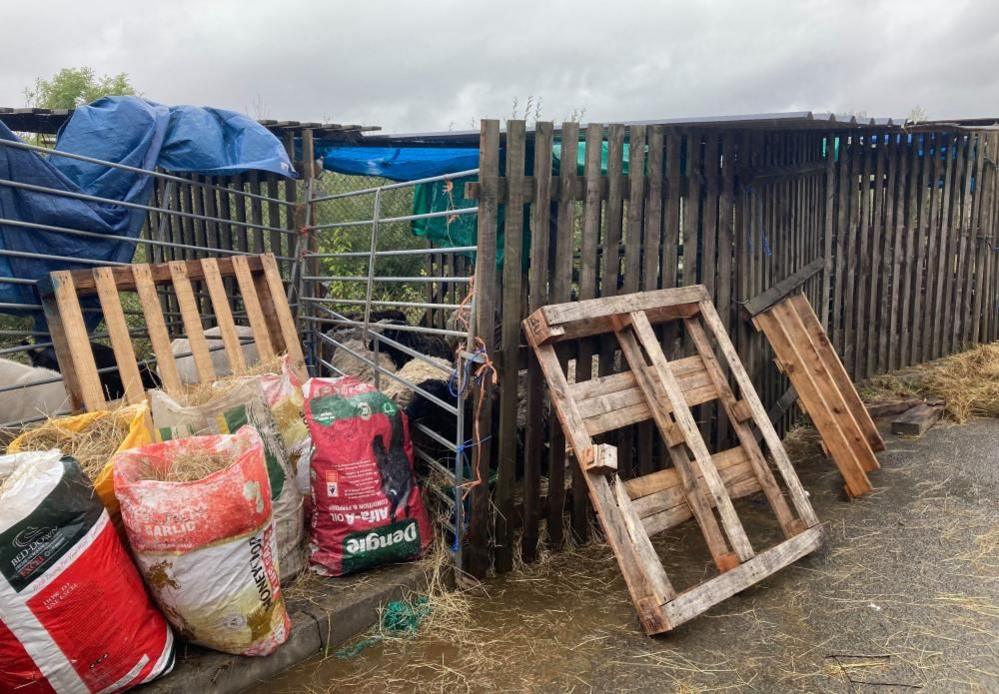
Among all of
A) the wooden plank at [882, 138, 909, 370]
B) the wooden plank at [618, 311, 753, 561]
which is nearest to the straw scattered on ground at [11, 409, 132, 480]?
the wooden plank at [618, 311, 753, 561]

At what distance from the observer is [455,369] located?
400 cm

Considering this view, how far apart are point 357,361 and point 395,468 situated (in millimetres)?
1890

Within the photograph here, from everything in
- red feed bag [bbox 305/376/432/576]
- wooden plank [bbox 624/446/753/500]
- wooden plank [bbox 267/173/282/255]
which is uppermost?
wooden plank [bbox 267/173/282/255]

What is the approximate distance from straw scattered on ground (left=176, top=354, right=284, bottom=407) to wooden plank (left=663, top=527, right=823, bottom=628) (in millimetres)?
2515

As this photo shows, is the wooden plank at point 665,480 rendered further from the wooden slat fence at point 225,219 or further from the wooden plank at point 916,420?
the wooden slat fence at point 225,219

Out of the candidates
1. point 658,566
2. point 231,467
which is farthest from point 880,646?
point 231,467

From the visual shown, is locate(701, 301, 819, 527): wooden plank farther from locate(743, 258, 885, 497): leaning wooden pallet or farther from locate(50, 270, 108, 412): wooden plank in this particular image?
locate(50, 270, 108, 412): wooden plank

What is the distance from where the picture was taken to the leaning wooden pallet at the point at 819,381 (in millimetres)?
4887

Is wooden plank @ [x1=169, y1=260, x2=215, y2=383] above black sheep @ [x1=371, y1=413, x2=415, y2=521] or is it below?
above

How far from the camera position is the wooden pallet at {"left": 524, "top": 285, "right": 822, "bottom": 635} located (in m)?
3.38

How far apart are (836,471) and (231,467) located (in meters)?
4.45

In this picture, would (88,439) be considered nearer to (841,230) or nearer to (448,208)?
(448,208)

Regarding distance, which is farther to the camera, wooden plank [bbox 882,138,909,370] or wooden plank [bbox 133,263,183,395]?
wooden plank [bbox 882,138,909,370]

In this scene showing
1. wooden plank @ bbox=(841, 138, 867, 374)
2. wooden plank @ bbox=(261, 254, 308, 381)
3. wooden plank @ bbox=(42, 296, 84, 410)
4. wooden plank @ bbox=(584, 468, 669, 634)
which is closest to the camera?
wooden plank @ bbox=(584, 468, 669, 634)
